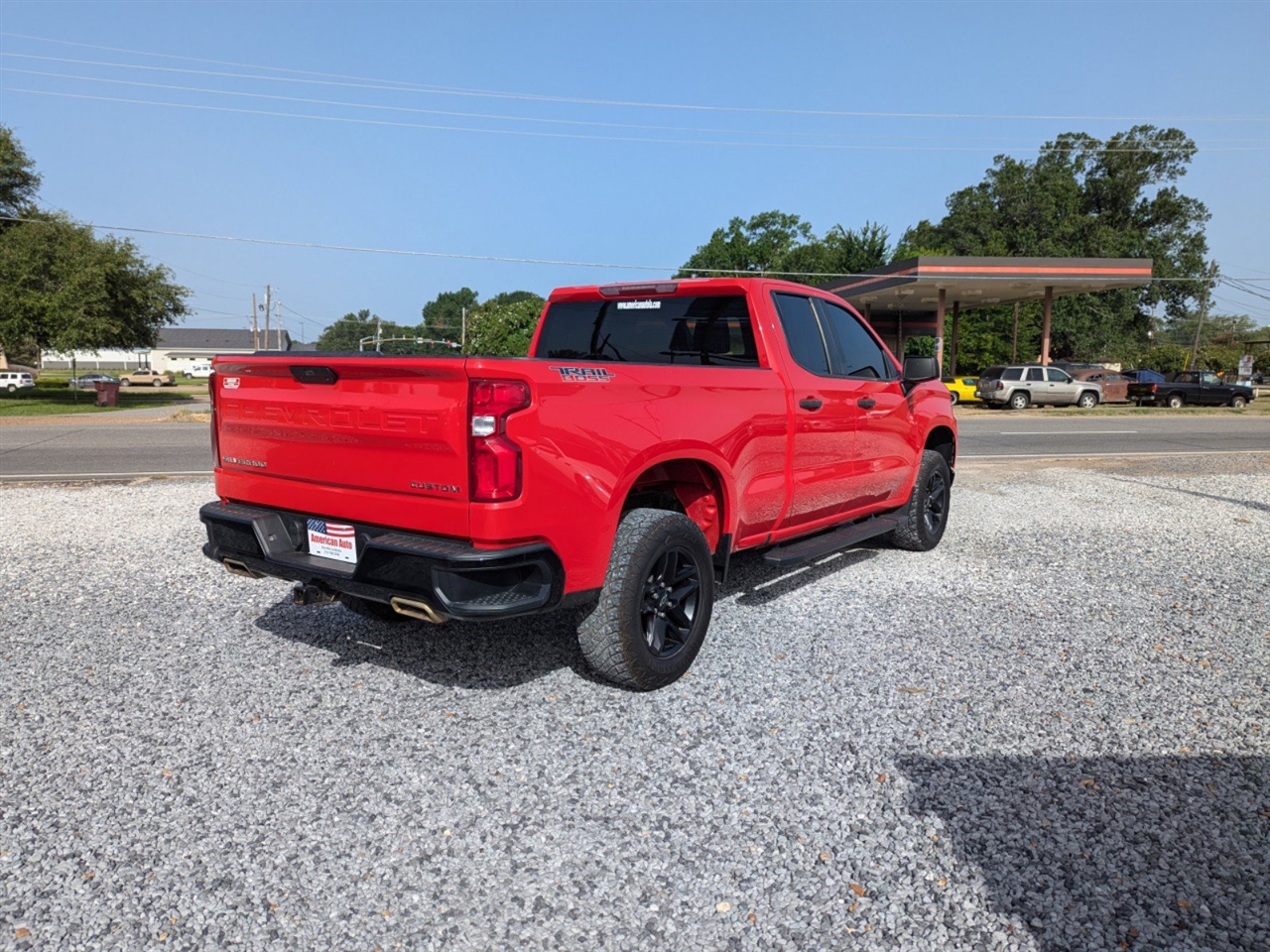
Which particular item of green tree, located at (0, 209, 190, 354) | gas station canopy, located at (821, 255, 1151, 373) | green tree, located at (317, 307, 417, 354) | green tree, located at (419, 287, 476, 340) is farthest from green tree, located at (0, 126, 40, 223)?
green tree, located at (419, 287, 476, 340)

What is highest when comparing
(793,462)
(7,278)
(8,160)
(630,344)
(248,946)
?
(8,160)

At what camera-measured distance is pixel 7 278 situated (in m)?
27.5

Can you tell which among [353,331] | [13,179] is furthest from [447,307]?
[13,179]

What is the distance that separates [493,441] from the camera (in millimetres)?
3295

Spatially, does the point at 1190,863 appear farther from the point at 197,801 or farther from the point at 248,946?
the point at 197,801

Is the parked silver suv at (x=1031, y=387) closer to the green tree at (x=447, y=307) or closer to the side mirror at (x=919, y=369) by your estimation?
the side mirror at (x=919, y=369)

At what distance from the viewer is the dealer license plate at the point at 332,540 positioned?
12.2 ft

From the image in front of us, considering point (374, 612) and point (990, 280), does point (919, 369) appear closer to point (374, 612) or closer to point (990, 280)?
point (374, 612)

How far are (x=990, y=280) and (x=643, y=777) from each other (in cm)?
3198

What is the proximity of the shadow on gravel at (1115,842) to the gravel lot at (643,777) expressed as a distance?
1cm

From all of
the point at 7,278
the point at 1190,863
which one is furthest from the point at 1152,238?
the point at 1190,863

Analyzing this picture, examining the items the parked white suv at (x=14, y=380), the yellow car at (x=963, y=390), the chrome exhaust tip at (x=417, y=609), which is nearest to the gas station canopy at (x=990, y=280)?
the yellow car at (x=963, y=390)

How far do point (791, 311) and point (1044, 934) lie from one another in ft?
12.0

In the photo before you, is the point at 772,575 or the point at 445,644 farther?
the point at 772,575
